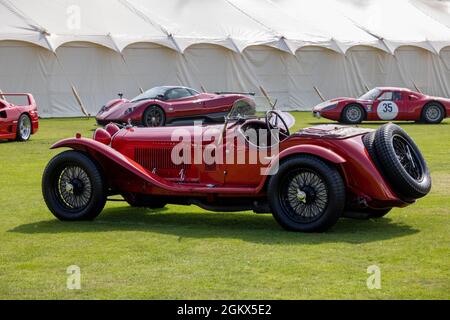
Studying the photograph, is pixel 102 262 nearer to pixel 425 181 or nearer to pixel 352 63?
pixel 425 181

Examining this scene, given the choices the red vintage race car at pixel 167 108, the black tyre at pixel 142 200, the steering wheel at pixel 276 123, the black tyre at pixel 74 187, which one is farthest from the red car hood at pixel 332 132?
the red vintage race car at pixel 167 108

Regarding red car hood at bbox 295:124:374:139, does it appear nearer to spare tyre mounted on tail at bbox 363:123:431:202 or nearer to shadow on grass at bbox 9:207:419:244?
spare tyre mounted on tail at bbox 363:123:431:202

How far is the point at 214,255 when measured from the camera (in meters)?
8.25

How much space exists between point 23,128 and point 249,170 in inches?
→ 506

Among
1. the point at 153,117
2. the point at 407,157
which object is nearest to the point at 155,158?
the point at 407,157

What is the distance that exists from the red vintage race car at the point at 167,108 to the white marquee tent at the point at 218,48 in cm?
623

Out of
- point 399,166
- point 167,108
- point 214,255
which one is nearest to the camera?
point 214,255

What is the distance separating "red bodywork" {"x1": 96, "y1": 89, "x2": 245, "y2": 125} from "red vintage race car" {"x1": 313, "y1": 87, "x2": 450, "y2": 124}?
3.32m

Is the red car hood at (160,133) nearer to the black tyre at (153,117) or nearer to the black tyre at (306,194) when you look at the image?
the black tyre at (306,194)

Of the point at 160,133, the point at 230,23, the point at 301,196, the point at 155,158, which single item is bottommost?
the point at 301,196

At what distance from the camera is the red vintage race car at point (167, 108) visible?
25438 millimetres

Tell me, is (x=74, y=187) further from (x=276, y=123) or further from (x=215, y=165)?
(x=276, y=123)

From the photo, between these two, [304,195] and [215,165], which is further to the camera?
[215,165]
